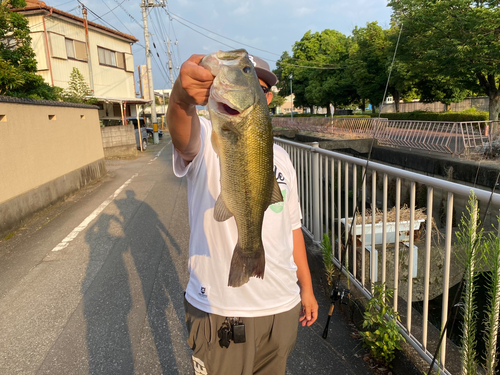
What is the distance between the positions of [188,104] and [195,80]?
0.25 meters

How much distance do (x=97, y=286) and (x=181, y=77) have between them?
3.89 m

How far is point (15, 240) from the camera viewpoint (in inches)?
259

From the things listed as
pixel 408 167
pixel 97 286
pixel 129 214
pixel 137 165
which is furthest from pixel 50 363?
pixel 137 165

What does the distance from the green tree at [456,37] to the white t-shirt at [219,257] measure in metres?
19.6

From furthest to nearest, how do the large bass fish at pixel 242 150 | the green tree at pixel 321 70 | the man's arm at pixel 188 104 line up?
the green tree at pixel 321 70 → the man's arm at pixel 188 104 → the large bass fish at pixel 242 150

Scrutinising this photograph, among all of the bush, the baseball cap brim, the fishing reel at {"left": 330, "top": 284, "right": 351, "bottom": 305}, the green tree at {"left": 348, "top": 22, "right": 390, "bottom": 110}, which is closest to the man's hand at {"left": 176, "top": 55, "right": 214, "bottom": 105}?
the baseball cap brim

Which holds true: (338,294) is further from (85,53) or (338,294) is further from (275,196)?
(85,53)

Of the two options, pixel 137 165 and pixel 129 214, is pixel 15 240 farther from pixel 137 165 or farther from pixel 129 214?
pixel 137 165

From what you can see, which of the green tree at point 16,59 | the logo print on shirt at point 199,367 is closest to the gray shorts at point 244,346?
the logo print on shirt at point 199,367

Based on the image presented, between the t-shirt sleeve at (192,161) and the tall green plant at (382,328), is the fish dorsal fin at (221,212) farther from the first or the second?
the tall green plant at (382,328)

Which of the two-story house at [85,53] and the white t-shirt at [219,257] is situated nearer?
the white t-shirt at [219,257]

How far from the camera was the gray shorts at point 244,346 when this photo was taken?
1.83m

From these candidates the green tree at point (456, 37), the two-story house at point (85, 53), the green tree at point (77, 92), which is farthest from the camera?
the two-story house at point (85, 53)

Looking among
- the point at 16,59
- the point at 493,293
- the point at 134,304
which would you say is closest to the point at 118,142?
the point at 16,59
